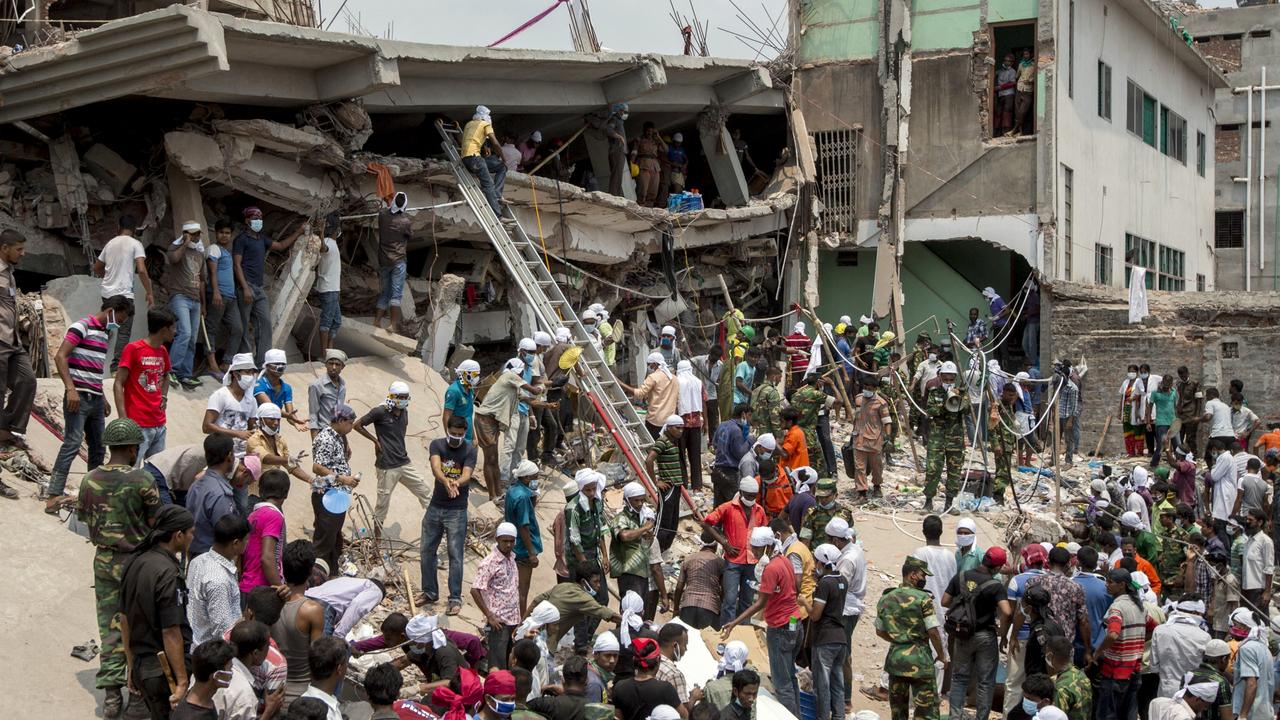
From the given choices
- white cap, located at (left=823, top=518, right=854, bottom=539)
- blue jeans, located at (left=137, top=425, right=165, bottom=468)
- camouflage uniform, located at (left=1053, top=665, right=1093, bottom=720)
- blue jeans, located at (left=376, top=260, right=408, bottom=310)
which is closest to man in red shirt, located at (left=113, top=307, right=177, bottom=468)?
blue jeans, located at (left=137, top=425, right=165, bottom=468)

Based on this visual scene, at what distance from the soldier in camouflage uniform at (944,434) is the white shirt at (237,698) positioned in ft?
28.1

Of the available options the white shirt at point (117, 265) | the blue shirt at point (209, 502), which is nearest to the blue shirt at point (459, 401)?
the white shirt at point (117, 265)

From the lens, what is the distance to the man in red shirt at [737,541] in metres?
10.3

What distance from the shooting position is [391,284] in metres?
13.8

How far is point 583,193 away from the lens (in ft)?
53.7

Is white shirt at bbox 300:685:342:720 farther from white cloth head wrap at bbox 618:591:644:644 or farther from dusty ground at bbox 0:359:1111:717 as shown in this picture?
white cloth head wrap at bbox 618:591:644:644

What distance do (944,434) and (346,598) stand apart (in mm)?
8042

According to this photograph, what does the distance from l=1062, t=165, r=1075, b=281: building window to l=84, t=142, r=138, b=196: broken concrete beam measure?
15.0 m

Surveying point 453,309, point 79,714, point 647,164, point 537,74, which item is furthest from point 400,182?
point 79,714

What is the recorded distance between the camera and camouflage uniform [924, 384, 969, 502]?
43.9 ft

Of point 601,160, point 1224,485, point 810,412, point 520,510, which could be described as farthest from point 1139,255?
point 520,510

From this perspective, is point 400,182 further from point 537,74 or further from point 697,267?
point 697,267

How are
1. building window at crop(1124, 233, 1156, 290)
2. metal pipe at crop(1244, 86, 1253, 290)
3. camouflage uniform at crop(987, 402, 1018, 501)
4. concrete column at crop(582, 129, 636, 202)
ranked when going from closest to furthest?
camouflage uniform at crop(987, 402, 1018, 501) → concrete column at crop(582, 129, 636, 202) → building window at crop(1124, 233, 1156, 290) → metal pipe at crop(1244, 86, 1253, 290)

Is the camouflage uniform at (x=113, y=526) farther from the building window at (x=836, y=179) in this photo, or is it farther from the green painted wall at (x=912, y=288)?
the green painted wall at (x=912, y=288)
